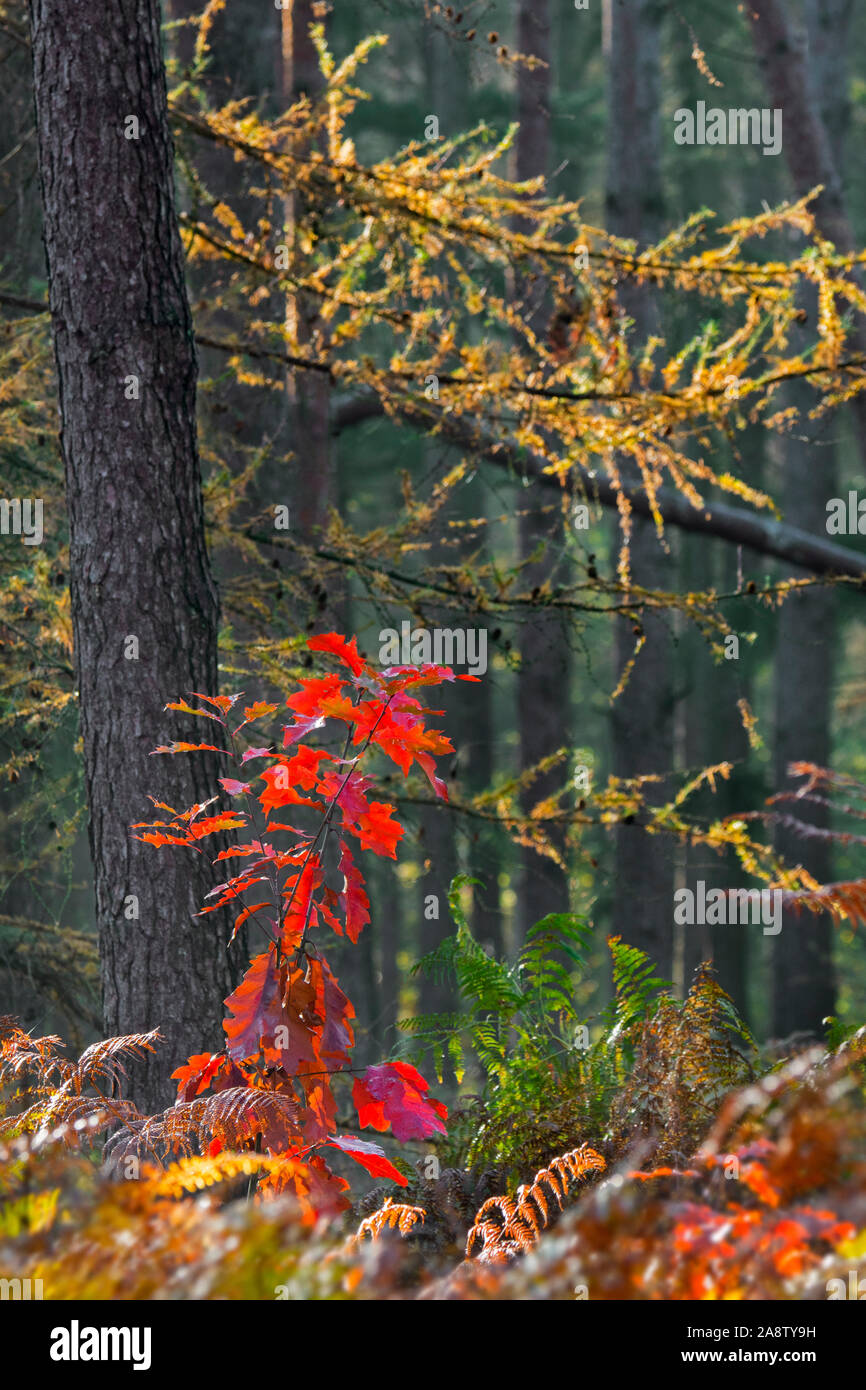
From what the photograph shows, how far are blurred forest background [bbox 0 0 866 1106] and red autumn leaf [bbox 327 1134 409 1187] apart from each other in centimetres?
143

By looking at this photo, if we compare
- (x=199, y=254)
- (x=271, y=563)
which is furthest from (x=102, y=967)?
(x=199, y=254)

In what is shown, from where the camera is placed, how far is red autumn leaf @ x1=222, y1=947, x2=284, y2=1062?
325 cm

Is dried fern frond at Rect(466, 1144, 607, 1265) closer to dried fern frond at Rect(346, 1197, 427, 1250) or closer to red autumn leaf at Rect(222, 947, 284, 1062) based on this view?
dried fern frond at Rect(346, 1197, 427, 1250)

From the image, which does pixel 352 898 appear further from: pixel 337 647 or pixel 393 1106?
pixel 337 647

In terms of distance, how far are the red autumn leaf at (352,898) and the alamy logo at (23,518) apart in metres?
2.98

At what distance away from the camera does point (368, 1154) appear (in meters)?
3.17

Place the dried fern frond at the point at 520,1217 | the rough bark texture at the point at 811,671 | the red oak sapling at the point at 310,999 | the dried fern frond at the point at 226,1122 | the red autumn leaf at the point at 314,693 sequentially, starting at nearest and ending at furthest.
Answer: the dried fern frond at the point at 520,1217 → the dried fern frond at the point at 226,1122 → the red oak sapling at the point at 310,999 → the red autumn leaf at the point at 314,693 → the rough bark texture at the point at 811,671

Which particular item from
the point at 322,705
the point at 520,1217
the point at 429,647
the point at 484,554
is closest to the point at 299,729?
the point at 322,705

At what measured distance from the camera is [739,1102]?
2020mm

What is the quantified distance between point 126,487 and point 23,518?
211 cm

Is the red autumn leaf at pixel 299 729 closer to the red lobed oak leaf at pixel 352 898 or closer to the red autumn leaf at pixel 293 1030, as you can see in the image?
the red lobed oak leaf at pixel 352 898

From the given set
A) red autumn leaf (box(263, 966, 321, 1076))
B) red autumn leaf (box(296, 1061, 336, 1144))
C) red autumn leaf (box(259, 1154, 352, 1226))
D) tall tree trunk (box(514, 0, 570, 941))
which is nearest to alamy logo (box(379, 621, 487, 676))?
red autumn leaf (box(263, 966, 321, 1076))

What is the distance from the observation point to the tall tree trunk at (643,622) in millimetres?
12289
